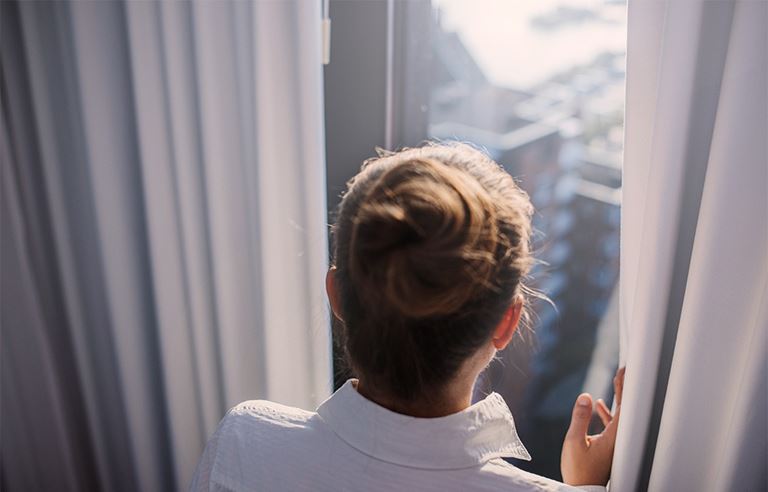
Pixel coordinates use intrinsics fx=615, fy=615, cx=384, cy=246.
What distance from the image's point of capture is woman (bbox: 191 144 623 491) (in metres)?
0.54

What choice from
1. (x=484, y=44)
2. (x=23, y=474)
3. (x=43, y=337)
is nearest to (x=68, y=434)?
(x=23, y=474)

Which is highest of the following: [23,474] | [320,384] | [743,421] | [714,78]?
[714,78]

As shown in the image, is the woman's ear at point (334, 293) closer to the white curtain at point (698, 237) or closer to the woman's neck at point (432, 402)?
the woman's neck at point (432, 402)

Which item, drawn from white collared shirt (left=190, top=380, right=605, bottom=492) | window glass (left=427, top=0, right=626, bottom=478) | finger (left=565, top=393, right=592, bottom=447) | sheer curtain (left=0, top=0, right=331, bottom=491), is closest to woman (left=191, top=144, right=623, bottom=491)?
white collared shirt (left=190, top=380, right=605, bottom=492)

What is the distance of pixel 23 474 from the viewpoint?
1.31m

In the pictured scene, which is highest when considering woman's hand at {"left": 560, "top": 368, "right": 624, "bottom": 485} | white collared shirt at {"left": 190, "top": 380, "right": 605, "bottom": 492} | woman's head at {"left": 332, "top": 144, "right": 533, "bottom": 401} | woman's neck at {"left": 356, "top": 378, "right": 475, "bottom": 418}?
woman's head at {"left": 332, "top": 144, "right": 533, "bottom": 401}

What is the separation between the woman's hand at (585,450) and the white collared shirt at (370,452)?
0.59 ft

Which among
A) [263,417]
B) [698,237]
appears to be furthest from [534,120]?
[263,417]

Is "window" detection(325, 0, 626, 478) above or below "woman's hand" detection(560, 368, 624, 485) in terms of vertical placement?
above

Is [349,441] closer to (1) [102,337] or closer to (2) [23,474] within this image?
(1) [102,337]

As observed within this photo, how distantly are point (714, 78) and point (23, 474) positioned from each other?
58.0 inches

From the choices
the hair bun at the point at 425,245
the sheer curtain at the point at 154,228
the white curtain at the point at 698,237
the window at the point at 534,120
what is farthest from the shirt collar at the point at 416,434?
the window at the point at 534,120

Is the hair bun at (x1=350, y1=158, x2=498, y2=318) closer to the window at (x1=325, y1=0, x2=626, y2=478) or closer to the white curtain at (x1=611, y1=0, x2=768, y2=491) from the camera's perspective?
the white curtain at (x1=611, y1=0, x2=768, y2=491)

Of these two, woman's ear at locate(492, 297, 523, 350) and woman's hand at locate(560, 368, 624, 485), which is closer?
woman's ear at locate(492, 297, 523, 350)
